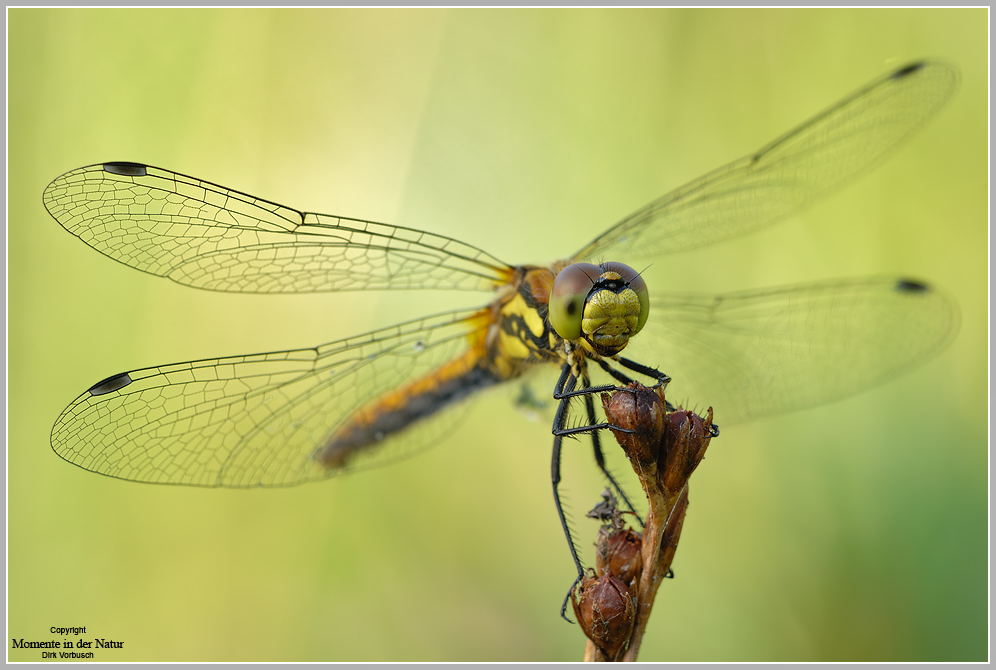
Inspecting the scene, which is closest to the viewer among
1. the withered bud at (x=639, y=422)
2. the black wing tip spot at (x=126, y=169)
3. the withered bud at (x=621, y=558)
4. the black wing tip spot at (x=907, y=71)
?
the withered bud at (x=639, y=422)

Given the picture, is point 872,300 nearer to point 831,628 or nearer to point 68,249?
point 831,628

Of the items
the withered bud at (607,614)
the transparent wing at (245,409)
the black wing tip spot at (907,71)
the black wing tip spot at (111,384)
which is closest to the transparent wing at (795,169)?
the black wing tip spot at (907,71)

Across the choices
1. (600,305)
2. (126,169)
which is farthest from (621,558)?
(126,169)

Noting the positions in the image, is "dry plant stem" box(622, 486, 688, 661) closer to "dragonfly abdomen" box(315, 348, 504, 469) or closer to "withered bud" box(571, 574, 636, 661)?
"withered bud" box(571, 574, 636, 661)

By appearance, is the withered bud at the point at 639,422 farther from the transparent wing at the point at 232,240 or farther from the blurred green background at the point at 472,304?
the blurred green background at the point at 472,304

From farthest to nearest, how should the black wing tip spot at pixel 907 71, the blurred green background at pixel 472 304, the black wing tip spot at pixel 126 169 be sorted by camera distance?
the blurred green background at pixel 472 304 < the black wing tip spot at pixel 907 71 < the black wing tip spot at pixel 126 169

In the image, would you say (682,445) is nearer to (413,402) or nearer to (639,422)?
(639,422)
